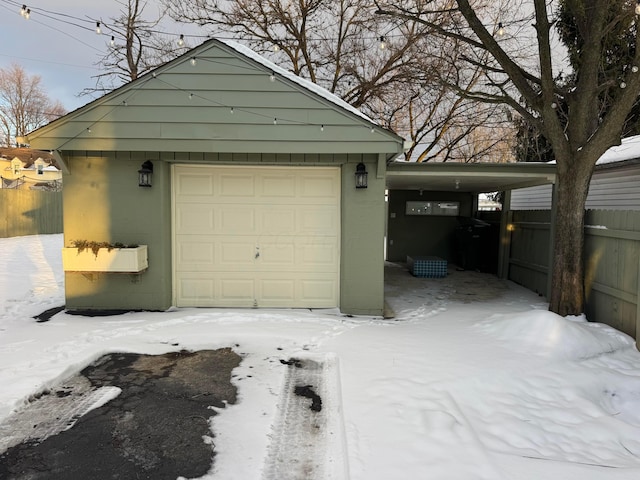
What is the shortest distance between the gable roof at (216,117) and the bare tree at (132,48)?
9.25 m

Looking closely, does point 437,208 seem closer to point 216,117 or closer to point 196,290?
point 196,290

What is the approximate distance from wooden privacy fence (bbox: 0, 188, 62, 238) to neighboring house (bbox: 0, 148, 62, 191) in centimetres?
391

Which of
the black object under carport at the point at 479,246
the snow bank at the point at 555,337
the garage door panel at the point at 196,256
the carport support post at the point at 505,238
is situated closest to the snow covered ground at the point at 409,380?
the snow bank at the point at 555,337

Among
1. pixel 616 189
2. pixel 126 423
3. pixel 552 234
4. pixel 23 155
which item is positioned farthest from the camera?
pixel 23 155

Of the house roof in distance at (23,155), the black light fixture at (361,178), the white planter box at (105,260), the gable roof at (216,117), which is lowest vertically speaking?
the white planter box at (105,260)

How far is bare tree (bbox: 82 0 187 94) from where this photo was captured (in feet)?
44.1

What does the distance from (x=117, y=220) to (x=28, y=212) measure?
489 inches

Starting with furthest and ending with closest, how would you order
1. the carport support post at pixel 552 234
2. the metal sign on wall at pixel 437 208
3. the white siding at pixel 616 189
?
the metal sign on wall at pixel 437 208 < the white siding at pixel 616 189 < the carport support post at pixel 552 234

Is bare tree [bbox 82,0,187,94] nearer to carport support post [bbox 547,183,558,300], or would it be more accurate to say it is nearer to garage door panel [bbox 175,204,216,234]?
garage door panel [bbox 175,204,216,234]

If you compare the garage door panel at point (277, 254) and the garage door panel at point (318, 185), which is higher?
the garage door panel at point (318, 185)

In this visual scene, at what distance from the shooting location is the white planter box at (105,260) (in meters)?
5.37

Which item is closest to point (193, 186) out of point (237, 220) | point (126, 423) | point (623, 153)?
point (237, 220)

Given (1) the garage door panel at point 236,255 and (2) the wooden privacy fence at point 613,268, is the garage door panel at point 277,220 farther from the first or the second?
(2) the wooden privacy fence at point 613,268

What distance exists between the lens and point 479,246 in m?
10.7
